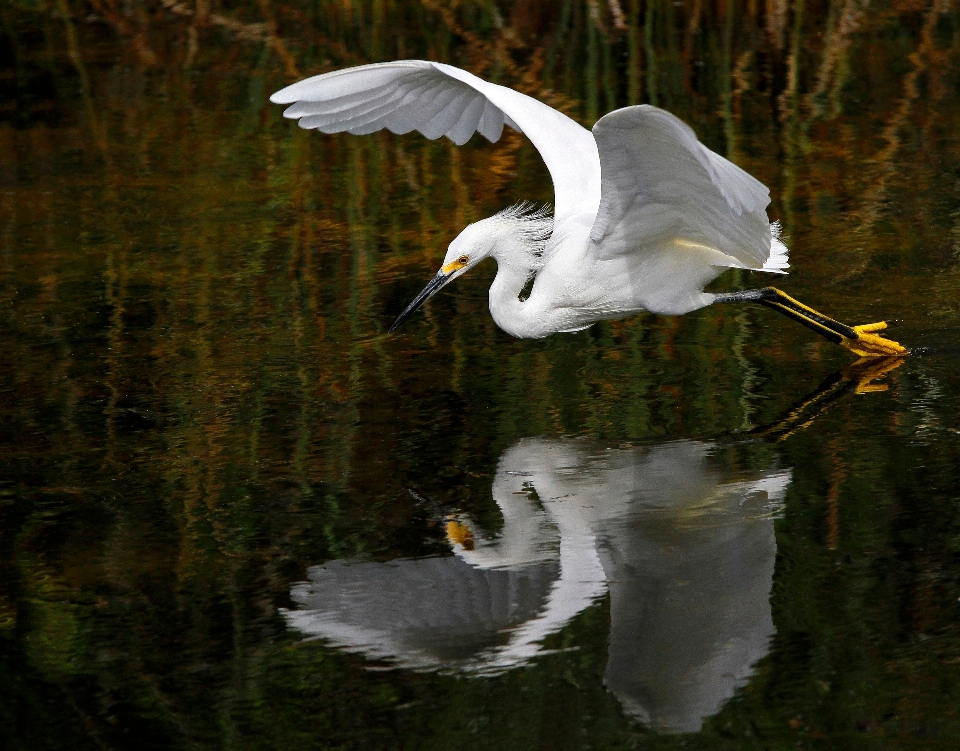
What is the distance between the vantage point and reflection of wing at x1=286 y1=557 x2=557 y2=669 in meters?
3.45

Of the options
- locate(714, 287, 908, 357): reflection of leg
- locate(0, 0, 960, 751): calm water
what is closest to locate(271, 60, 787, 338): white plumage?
locate(714, 287, 908, 357): reflection of leg

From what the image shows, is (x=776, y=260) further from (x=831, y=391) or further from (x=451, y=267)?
(x=451, y=267)

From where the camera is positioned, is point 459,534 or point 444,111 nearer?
point 459,534

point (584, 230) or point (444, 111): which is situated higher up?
point (444, 111)

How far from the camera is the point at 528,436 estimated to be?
464 centimetres

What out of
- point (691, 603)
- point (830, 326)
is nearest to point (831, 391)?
point (830, 326)

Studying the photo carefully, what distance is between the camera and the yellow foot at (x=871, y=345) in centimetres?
504

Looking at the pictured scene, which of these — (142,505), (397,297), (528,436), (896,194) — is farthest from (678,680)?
(896,194)

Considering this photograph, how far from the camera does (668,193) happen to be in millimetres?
4496

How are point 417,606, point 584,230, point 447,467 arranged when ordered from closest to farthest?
point 417,606 < point 447,467 < point 584,230

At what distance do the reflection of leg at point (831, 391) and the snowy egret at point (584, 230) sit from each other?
0.07m

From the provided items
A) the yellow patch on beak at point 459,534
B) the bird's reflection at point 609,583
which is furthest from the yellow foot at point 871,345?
the yellow patch on beak at point 459,534

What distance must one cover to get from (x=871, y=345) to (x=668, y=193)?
1.14 meters

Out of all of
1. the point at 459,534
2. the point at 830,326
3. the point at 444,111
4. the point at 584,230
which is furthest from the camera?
the point at 444,111
